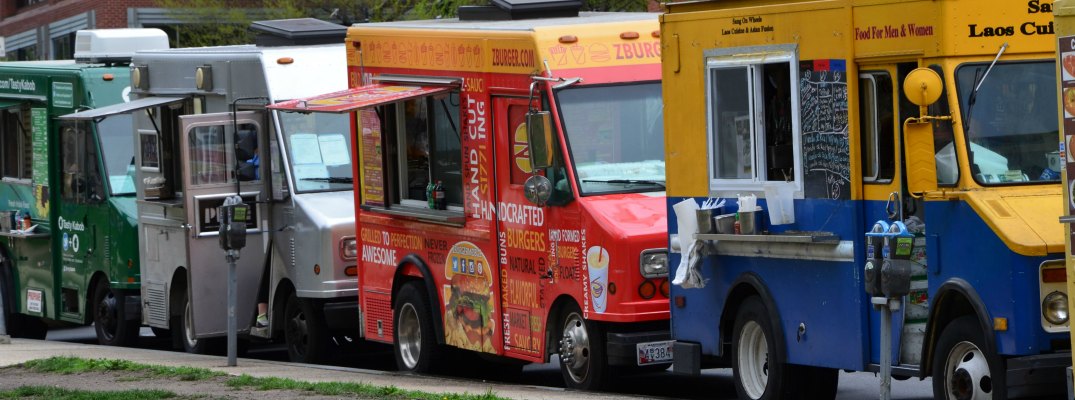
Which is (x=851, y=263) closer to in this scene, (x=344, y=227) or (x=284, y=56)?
(x=344, y=227)

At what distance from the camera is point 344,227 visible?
1577cm

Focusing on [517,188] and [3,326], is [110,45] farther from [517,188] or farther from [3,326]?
[517,188]

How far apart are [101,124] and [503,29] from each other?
7248mm

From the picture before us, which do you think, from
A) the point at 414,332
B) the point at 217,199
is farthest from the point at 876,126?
the point at 217,199

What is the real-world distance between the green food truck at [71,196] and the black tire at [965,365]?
35.5ft

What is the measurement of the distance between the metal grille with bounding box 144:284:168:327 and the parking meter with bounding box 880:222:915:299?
10175 mm

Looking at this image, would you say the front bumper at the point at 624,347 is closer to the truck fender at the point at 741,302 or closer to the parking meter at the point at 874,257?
the truck fender at the point at 741,302

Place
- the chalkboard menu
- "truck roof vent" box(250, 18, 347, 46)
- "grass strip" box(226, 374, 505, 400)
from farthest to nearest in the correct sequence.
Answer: "truck roof vent" box(250, 18, 347, 46)
"grass strip" box(226, 374, 505, 400)
the chalkboard menu

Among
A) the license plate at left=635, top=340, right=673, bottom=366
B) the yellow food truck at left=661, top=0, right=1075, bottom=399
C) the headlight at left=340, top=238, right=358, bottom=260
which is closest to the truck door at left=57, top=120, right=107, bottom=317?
the headlight at left=340, top=238, right=358, bottom=260

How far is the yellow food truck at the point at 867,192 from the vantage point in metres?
9.14

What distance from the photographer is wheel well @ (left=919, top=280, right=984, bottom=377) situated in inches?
361

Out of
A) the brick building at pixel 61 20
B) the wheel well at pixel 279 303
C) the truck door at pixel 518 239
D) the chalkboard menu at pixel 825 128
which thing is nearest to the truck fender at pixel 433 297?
the truck door at pixel 518 239

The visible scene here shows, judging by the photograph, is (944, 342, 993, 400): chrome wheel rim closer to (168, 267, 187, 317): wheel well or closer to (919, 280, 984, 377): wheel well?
(919, 280, 984, 377): wheel well

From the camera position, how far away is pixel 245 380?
12.6 meters
